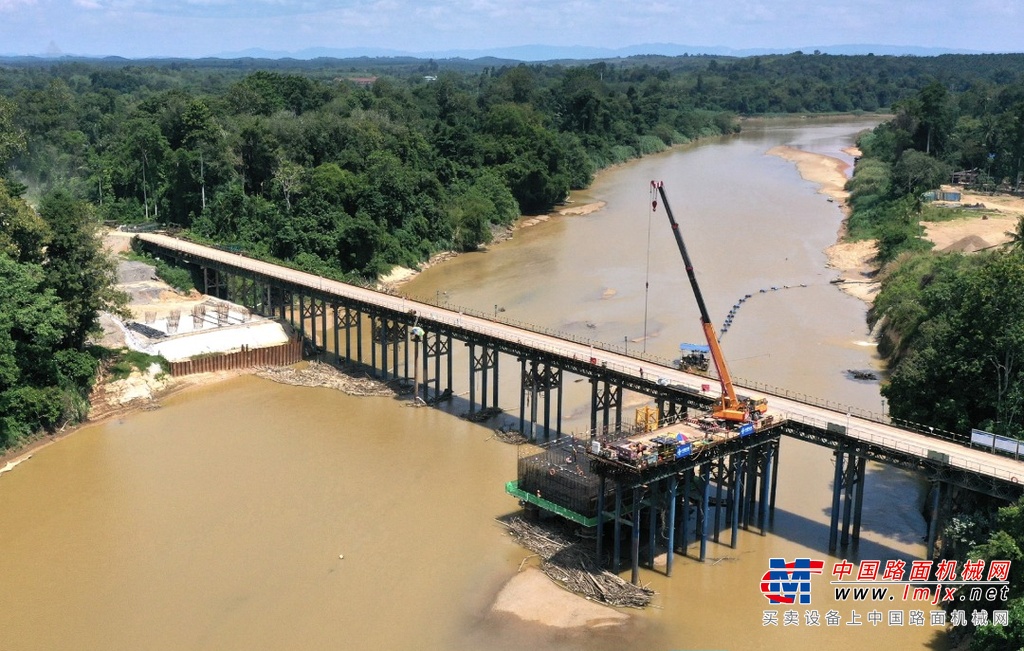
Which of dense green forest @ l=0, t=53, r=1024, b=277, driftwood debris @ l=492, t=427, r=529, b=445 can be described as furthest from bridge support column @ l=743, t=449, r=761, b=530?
dense green forest @ l=0, t=53, r=1024, b=277

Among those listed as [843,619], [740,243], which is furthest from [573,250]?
[843,619]

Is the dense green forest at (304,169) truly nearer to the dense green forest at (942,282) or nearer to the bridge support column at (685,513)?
the dense green forest at (942,282)

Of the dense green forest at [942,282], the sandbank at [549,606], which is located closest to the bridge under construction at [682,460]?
the dense green forest at [942,282]

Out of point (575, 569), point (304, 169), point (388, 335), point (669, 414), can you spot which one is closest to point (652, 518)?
point (575, 569)

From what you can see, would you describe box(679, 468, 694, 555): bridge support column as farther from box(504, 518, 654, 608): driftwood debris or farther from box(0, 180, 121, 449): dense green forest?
box(0, 180, 121, 449): dense green forest

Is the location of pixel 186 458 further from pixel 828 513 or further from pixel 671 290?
pixel 671 290

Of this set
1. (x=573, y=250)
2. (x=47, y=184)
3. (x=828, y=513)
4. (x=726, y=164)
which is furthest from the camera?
(x=726, y=164)

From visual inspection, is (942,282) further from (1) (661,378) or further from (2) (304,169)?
(2) (304,169)
